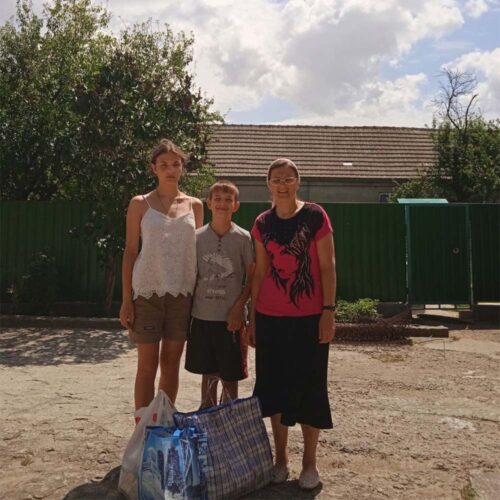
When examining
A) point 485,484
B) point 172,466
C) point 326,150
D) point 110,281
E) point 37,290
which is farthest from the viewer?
point 326,150

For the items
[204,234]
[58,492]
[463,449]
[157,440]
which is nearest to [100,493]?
[58,492]

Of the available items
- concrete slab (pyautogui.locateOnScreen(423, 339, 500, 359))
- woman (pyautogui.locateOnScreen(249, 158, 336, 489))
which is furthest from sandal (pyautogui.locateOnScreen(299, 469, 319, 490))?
concrete slab (pyautogui.locateOnScreen(423, 339, 500, 359))

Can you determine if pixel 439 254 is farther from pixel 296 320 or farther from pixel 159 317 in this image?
pixel 159 317

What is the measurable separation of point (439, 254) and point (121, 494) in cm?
797

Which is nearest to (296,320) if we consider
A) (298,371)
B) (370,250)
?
(298,371)

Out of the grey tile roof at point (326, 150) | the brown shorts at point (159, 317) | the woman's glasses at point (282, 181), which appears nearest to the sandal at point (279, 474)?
the brown shorts at point (159, 317)

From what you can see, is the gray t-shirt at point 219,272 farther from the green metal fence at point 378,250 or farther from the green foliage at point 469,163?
the green foliage at point 469,163

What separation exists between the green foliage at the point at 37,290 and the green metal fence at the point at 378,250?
1.55ft

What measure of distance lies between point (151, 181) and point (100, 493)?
6.37 meters

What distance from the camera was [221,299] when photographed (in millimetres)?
3301

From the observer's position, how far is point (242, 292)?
3342mm

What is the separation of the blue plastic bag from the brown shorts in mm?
652

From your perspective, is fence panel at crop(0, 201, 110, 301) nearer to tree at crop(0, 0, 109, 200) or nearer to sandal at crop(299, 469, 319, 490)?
tree at crop(0, 0, 109, 200)

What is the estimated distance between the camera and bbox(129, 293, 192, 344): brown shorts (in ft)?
10.7
